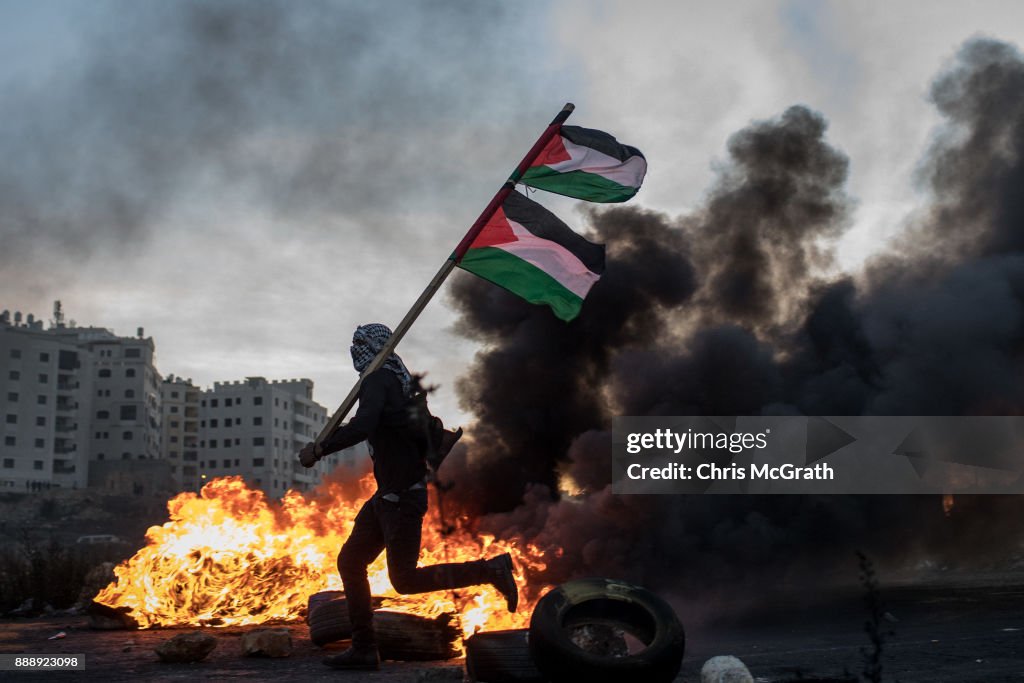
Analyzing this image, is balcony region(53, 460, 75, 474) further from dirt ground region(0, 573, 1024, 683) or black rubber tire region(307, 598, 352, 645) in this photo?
black rubber tire region(307, 598, 352, 645)

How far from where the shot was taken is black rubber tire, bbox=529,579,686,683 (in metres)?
4.57

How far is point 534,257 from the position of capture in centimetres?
678

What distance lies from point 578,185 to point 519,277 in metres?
0.93

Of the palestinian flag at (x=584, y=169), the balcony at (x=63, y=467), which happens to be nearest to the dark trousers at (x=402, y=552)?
the palestinian flag at (x=584, y=169)

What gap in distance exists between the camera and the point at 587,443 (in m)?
21.0

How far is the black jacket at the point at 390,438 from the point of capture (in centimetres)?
573

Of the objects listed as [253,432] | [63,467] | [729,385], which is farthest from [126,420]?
[729,385]

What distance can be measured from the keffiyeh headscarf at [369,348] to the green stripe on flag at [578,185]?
67.6 inches

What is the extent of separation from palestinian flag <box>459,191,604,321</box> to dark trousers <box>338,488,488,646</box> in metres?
1.76

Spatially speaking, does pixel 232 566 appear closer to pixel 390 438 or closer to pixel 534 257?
pixel 390 438

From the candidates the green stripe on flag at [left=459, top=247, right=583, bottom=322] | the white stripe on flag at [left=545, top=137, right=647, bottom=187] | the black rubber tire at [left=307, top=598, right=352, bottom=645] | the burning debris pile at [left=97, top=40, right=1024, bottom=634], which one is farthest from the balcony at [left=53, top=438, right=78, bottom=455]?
the white stripe on flag at [left=545, top=137, right=647, bottom=187]

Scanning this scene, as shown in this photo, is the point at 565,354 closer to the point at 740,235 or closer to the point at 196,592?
the point at 740,235

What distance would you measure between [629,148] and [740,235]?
66.9 feet

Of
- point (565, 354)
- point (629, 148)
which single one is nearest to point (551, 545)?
point (565, 354)
